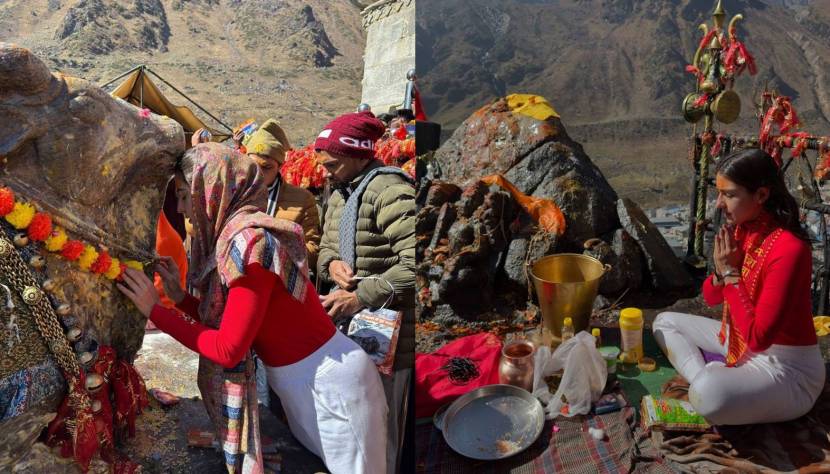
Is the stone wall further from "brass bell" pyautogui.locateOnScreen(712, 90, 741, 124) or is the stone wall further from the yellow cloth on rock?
"brass bell" pyautogui.locateOnScreen(712, 90, 741, 124)

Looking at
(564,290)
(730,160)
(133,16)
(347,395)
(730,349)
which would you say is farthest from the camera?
(133,16)

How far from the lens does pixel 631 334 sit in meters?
3.11

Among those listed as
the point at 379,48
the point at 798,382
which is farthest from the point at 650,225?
the point at 379,48

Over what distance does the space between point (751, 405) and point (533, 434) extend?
2.93ft

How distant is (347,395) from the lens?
5.77ft

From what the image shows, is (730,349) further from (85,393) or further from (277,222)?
(85,393)

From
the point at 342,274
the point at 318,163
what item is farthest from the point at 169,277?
the point at 318,163

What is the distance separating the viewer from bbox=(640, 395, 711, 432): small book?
2498 millimetres

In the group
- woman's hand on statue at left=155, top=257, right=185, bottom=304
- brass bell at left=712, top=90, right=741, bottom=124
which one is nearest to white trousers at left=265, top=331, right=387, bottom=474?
woman's hand on statue at left=155, top=257, right=185, bottom=304

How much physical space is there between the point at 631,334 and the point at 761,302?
101 cm

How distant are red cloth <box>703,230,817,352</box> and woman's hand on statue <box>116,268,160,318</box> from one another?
7.00ft

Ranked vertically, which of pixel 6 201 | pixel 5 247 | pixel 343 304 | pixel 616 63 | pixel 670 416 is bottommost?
pixel 670 416

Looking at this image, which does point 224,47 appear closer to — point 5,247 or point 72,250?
point 72,250

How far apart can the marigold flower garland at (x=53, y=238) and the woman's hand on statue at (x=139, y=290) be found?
0.09 feet
